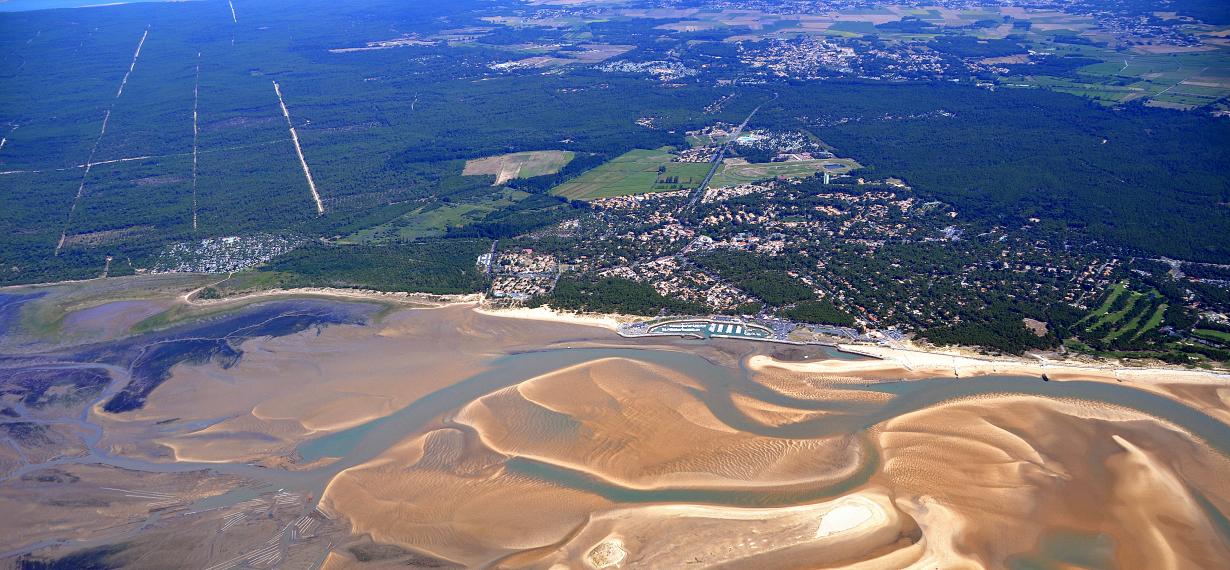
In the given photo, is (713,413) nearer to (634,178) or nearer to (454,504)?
(454,504)

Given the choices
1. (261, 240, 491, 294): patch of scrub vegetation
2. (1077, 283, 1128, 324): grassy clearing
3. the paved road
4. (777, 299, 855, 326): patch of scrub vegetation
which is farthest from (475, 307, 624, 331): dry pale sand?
(1077, 283, 1128, 324): grassy clearing

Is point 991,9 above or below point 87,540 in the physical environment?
above

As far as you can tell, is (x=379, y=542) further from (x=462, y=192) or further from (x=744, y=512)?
(x=462, y=192)

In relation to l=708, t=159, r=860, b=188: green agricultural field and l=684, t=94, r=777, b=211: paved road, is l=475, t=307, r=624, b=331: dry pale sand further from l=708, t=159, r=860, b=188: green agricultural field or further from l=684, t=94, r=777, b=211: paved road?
l=708, t=159, r=860, b=188: green agricultural field

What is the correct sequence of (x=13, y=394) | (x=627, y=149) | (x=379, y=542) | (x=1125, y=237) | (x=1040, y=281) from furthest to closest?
(x=627, y=149), (x=1125, y=237), (x=1040, y=281), (x=13, y=394), (x=379, y=542)

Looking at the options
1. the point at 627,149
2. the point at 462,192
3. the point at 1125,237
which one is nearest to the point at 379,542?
the point at 462,192

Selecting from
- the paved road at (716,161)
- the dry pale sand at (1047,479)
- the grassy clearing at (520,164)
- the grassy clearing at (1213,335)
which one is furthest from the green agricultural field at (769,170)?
the dry pale sand at (1047,479)

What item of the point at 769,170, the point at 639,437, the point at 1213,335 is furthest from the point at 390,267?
the point at 1213,335
